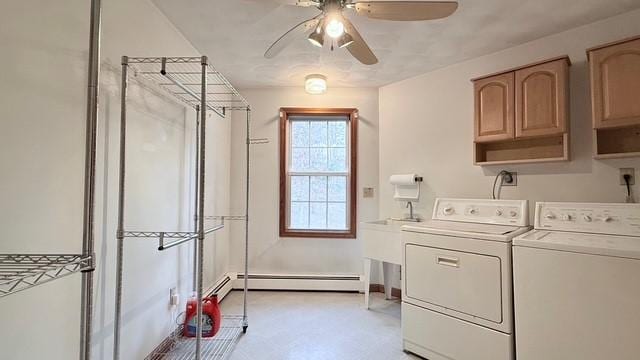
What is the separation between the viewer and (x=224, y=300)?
11.2 feet

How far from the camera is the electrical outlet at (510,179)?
106 inches

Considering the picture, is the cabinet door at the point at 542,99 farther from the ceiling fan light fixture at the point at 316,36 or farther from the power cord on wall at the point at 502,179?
the ceiling fan light fixture at the point at 316,36

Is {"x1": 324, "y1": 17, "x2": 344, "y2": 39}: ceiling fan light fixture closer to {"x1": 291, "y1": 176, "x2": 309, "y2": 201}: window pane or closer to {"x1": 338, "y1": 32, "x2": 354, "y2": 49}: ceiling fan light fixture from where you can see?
{"x1": 338, "y1": 32, "x2": 354, "y2": 49}: ceiling fan light fixture

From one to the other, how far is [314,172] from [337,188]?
0.33 meters

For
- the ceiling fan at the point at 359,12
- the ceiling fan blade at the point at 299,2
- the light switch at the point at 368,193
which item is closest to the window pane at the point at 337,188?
the light switch at the point at 368,193

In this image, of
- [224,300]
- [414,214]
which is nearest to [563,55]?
[414,214]

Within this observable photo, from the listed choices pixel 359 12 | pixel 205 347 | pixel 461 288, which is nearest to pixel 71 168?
pixel 359 12

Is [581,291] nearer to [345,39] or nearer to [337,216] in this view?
[345,39]

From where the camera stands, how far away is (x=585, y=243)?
1.72 m

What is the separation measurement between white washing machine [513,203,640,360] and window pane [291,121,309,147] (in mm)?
2489

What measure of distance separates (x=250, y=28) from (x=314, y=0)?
0.93 meters

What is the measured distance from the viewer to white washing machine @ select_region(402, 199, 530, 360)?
1.93 m

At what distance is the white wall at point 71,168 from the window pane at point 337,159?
192 cm

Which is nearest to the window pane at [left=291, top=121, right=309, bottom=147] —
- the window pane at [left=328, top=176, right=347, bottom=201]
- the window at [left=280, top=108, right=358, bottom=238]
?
the window at [left=280, top=108, right=358, bottom=238]
